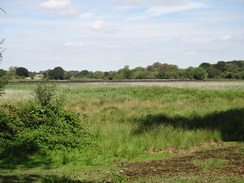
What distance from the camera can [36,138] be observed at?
12.6 m

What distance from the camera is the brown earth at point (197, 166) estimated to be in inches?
335

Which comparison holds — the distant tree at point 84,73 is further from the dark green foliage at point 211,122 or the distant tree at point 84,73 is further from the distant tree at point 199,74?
the dark green foliage at point 211,122

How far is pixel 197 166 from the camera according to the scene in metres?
9.41

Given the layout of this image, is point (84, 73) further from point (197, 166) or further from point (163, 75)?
point (197, 166)

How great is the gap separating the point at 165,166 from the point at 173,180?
1.65 m

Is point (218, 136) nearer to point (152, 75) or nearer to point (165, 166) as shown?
point (165, 166)

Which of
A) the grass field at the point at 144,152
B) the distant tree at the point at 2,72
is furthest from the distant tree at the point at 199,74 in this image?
the distant tree at the point at 2,72

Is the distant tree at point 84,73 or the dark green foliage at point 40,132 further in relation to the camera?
the distant tree at point 84,73

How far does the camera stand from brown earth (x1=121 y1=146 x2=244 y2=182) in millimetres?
8500

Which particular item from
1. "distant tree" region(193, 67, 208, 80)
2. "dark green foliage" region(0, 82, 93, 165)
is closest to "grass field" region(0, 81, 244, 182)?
"dark green foliage" region(0, 82, 93, 165)

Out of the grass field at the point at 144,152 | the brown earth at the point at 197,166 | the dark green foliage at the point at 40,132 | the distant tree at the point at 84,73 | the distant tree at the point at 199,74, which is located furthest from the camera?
the distant tree at the point at 84,73

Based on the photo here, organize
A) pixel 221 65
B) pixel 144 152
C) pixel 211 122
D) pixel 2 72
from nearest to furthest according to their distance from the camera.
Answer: pixel 144 152 → pixel 211 122 → pixel 2 72 → pixel 221 65

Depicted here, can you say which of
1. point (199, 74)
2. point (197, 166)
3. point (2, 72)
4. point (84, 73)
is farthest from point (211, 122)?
point (84, 73)

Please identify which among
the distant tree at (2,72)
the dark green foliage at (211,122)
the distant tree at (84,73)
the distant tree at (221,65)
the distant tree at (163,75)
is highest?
the distant tree at (221,65)
